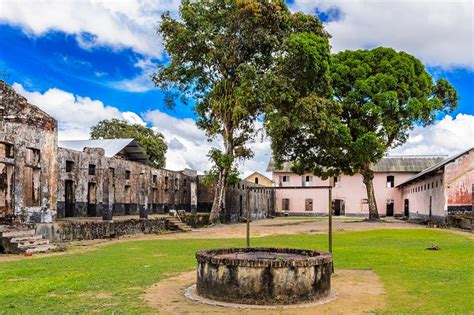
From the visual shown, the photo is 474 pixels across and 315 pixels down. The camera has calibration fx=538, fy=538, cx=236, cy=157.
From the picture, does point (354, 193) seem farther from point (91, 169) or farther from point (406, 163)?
point (91, 169)

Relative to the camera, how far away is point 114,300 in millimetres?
9023

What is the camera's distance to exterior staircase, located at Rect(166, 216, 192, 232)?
105 feet

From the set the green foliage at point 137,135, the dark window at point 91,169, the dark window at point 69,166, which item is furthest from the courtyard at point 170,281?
the green foliage at point 137,135

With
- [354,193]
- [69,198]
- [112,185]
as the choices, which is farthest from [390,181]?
[69,198]

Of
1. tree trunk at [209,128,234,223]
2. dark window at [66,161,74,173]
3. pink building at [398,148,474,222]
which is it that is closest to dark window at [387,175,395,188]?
pink building at [398,148,474,222]

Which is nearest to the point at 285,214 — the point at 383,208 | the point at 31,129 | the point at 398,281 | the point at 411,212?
the point at 383,208

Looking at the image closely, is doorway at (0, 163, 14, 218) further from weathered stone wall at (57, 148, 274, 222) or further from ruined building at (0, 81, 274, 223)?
weathered stone wall at (57, 148, 274, 222)

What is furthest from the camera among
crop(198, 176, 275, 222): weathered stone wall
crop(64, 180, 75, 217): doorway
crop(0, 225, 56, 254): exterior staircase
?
crop(198, 176, 275, 222): weathered stone wall

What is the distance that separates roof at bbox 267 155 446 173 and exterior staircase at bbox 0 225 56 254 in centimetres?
4231

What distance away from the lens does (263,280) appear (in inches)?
350

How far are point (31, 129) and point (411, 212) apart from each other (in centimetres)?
4025

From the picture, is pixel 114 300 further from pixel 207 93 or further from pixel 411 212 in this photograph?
pixel 411 212

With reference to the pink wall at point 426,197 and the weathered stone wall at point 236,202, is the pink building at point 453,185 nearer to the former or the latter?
the pink wall at point 426,197

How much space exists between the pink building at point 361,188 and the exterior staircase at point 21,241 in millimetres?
42888
